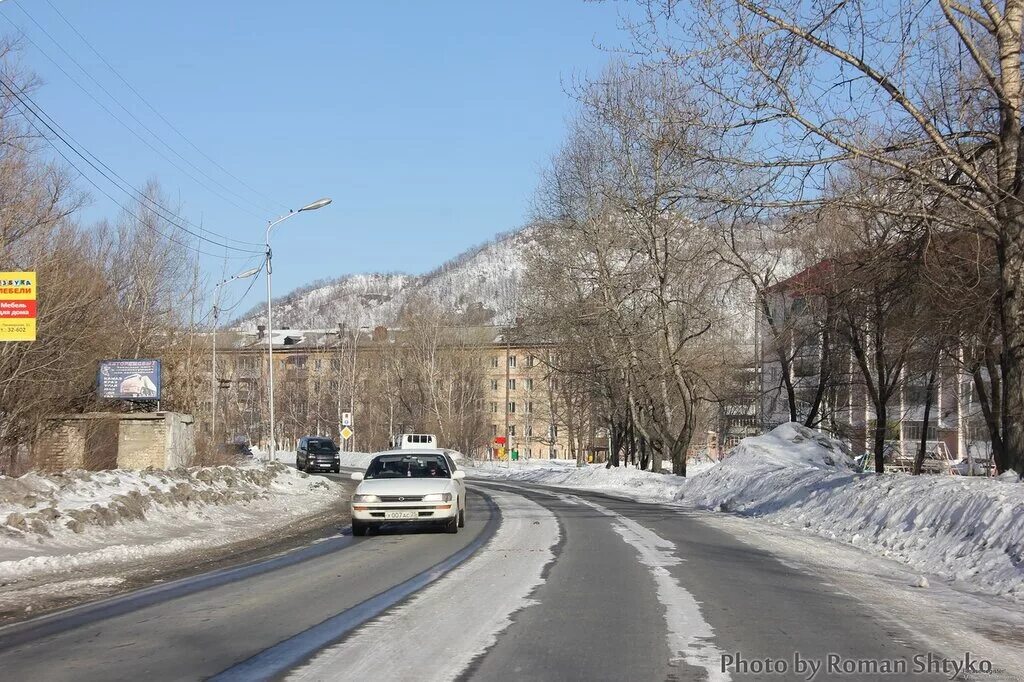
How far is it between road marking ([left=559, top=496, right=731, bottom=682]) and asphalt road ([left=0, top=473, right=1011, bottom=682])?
2 cm

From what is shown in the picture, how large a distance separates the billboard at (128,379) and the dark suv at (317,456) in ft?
97.0

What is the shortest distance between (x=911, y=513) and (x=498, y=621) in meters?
9.60

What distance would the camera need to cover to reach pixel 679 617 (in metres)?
8.91

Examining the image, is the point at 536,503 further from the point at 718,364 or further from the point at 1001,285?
the point at 718,364

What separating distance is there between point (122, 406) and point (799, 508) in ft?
65.2

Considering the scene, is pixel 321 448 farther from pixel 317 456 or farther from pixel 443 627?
pixel 443 627

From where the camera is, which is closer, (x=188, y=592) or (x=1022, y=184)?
(x=188, y=592)

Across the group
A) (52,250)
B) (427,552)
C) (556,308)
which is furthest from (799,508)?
(556,308)

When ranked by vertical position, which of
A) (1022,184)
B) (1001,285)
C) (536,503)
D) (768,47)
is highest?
(768,47)

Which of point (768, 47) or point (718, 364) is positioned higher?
point (768, 47)

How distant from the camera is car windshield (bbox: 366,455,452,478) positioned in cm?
1867

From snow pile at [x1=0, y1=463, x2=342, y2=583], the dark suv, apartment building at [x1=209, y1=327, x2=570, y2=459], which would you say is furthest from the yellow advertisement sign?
apartment building at [x1=209, y1=327, x2=570, y2=459]

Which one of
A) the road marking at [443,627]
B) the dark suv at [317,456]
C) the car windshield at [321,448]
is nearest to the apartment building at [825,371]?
the road marking at [443,627]

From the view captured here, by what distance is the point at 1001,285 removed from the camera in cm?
1606
